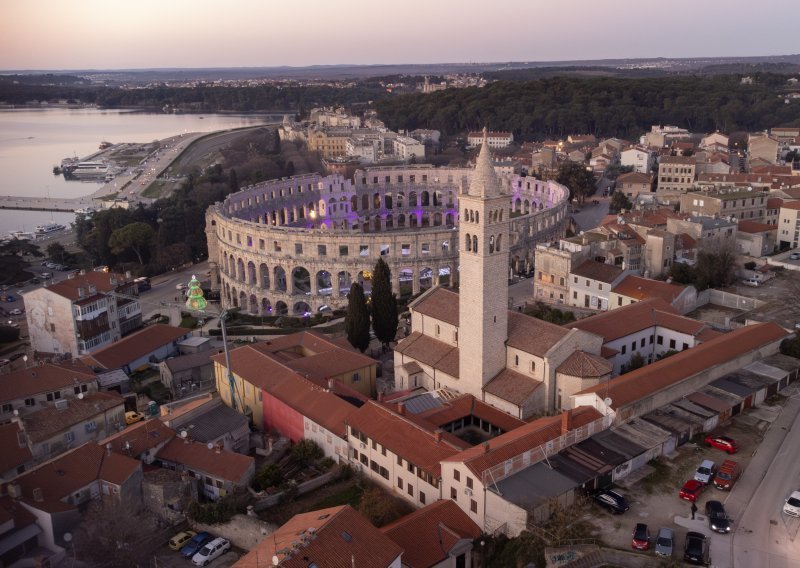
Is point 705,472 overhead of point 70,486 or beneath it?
overhead

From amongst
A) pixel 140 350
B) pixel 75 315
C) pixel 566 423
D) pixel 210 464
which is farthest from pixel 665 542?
pixel 75 315

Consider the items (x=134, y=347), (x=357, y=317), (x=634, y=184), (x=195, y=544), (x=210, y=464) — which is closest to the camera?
(x=195, y=544)

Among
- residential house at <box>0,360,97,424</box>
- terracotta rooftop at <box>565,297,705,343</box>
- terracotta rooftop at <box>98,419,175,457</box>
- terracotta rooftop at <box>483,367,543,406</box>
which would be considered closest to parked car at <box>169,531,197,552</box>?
terracotta rooftop at <box>98,419,175,457</box>

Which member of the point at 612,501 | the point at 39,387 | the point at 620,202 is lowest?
the point at 39,387

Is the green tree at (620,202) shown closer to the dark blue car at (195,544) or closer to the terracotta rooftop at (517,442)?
the terracotta rooftop at (517,442)

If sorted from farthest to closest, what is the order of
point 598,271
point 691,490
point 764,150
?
point 764,150 < point 598,271 < point 691,490

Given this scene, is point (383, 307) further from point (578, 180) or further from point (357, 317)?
point (578, 180)

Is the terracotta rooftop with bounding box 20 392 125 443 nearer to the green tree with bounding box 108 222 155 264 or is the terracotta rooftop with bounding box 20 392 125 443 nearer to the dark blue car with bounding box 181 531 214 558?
the dark blue car with bounding box 181 531 214 558
